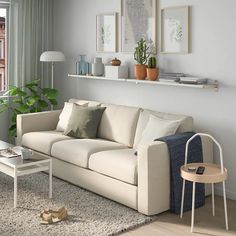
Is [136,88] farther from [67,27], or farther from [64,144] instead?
[67,27]

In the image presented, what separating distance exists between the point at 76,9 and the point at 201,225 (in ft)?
12.0

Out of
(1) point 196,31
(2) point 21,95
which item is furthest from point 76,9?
(1) point 196,31

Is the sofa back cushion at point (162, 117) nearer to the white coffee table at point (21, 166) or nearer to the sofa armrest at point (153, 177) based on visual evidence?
the sofa armrest at point (153, 177)

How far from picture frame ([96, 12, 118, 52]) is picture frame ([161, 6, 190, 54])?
853 mm

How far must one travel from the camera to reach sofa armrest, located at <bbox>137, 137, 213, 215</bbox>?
386 centimetres

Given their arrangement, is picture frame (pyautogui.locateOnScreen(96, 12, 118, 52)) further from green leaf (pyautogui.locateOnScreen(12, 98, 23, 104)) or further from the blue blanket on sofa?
the blue blanket on sofa

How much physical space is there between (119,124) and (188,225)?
5.21 feet

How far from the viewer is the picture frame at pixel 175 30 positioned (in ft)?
15.6

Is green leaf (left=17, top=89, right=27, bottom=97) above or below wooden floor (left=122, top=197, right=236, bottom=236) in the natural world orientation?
above

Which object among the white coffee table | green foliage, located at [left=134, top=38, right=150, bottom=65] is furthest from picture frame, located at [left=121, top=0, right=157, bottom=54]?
the white coffee table

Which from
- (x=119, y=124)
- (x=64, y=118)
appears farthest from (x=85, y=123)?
(x=64, y=118)

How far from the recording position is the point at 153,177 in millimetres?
3896

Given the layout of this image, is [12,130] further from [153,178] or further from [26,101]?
[153,178]

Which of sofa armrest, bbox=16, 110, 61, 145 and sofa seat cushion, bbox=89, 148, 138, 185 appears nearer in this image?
sofa seat cushion, bbox=89, 148, 138, 185
